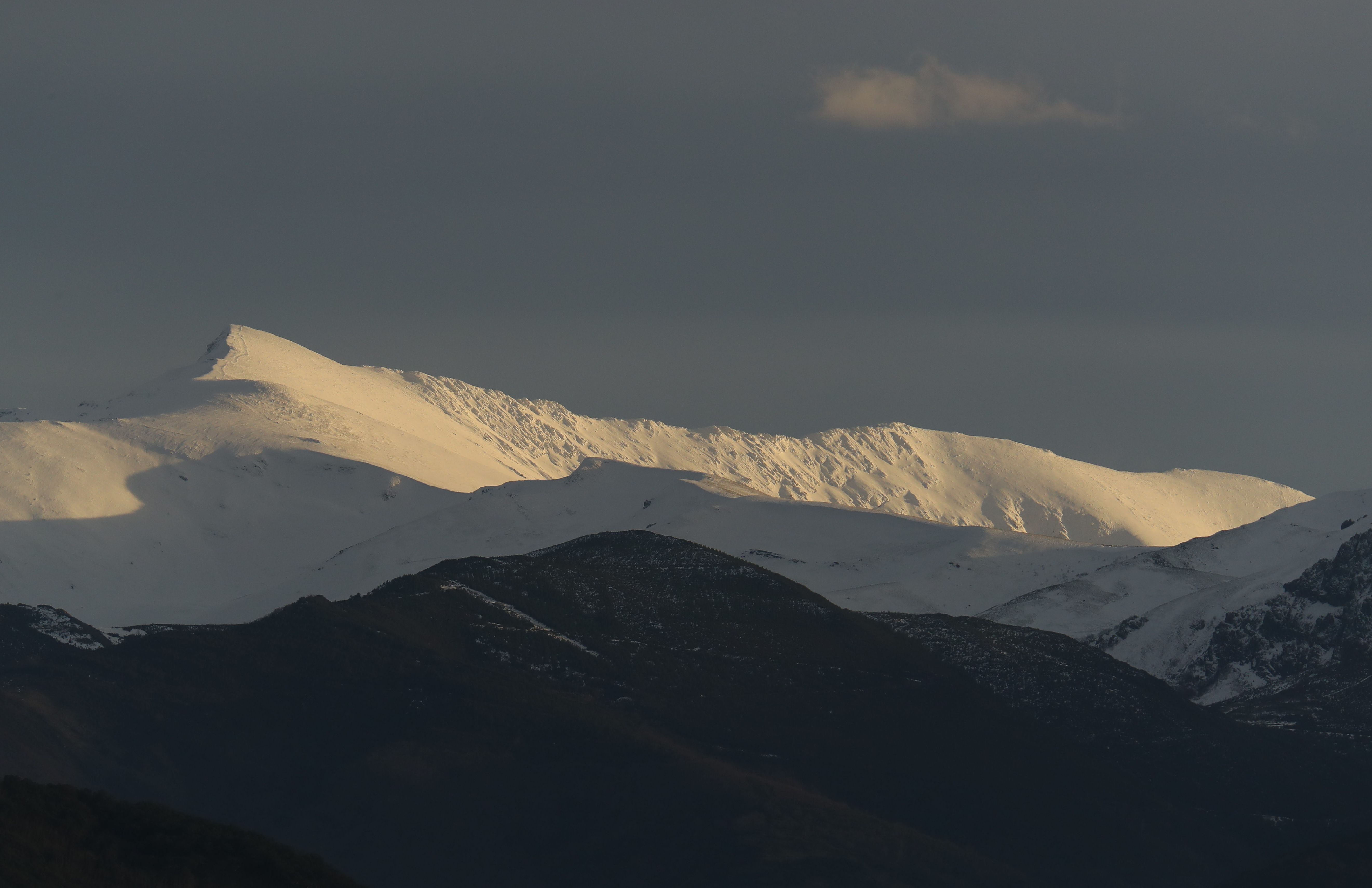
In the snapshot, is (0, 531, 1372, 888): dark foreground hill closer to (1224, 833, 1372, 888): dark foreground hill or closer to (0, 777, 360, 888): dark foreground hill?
(1224, 833, 1372, 888): dark foreground hill

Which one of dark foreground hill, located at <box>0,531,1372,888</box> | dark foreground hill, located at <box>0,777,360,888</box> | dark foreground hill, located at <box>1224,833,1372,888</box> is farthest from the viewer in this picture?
dark foreground hill, located at <box>0,531,1372,888</box>

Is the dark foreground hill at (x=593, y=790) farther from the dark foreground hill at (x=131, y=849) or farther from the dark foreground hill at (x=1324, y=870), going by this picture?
the dark foreground hill at (x=131, y=849)

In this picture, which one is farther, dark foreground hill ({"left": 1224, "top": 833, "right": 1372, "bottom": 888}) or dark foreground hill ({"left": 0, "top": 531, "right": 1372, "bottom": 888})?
dark foreground hill ({"left": 0, "top": 531, "right": 1372, "bottom": 888})

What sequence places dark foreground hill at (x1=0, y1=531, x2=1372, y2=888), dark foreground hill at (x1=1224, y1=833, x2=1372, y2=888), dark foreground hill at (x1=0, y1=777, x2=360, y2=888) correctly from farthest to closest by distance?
dark foreground hill at (x1=0, y1=531, x2=1372, y2=888) → dark foreground hill at (x1=1224, y1=833, x2=1372, y2=888) → dark foreground hill at (x1=0, y1=777, x2=360, y2=888)

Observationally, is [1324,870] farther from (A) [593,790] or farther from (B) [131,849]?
(B) [131,849]

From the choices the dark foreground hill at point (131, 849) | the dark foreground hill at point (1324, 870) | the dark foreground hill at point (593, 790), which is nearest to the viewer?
the dark foreground hill at point (131, 849)

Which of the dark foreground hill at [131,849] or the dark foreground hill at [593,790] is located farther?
the dark foreground hill at [593,790]

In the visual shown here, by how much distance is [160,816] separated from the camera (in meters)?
106

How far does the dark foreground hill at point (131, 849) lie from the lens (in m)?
98.1

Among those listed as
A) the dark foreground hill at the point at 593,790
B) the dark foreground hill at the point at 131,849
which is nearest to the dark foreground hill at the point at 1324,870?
the dark foreground hill at the point at 593,790

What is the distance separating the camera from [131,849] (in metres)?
102

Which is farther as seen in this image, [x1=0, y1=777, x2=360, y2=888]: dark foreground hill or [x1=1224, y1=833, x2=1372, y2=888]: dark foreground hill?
[x1=1224, y1=833, x2=1372, y2=888]: dark foreground hill

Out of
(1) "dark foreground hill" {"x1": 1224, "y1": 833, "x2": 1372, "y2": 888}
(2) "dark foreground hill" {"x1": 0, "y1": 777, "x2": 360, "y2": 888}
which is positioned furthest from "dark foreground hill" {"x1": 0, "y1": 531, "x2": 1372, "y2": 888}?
(2) "dark foreground hill" {"x1": 0, "y1": 777, "x2": 360, "y2": 888}

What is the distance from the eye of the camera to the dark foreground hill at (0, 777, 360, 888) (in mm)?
98062
